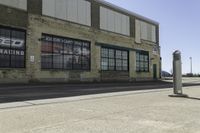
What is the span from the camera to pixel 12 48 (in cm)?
2989

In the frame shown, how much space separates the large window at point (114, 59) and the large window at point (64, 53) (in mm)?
3808

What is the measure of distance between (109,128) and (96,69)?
109 ft

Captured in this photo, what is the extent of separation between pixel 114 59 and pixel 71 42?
10053 mm

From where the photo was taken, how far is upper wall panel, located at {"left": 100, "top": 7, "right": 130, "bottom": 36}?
140 ft

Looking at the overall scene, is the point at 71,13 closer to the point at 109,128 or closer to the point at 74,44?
the point at 74,44

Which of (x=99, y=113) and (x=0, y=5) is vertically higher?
(x=0, y=5)

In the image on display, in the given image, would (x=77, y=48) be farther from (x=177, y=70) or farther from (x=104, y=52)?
(x=177, y=70)

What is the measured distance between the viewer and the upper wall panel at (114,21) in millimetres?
42781

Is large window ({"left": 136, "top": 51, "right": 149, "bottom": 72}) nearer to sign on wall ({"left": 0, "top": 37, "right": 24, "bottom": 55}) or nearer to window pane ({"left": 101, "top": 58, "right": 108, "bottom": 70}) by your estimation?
window pane ({"left": 101, "top": 58, "right": 108, "bottom": 70})

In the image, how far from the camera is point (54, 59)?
3469cm

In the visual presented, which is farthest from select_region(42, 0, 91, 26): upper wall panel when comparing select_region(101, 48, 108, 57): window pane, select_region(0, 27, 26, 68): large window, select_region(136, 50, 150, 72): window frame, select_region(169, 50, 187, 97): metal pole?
select_region(169, 50, 187, 97): metal pole

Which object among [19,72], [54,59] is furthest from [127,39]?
[19,72]

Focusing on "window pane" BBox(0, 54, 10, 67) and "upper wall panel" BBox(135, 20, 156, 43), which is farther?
"upper wall panel" BBox(135, 20, 156, 43)

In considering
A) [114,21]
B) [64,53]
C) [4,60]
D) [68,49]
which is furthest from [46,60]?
[114,21]
